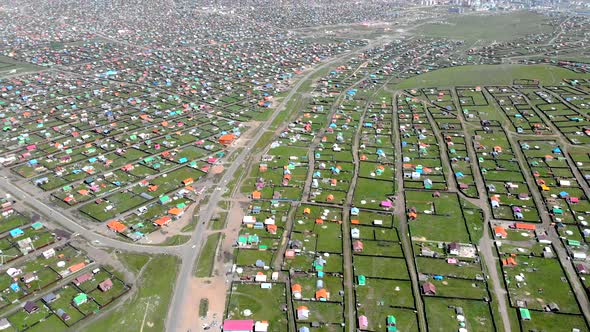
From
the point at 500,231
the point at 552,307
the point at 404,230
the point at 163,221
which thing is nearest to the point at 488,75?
the point at 500,231

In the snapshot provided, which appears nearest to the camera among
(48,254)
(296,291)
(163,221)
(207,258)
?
(296,291)

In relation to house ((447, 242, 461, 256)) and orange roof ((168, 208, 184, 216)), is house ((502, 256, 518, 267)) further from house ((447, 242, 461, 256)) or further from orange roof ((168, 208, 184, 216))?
orange roof ((168, 208, 184, 216))

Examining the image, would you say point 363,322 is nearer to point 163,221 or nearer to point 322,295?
point 322,295

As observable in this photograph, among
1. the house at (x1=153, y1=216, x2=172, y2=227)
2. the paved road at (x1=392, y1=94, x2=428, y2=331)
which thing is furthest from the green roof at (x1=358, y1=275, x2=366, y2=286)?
the house at (x1=153, y1=216, x2=172, y2=227)

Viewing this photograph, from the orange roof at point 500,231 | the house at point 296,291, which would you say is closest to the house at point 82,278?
the house at point 296,291

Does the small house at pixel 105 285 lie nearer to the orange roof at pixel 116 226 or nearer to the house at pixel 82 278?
the house at pixel 82 278

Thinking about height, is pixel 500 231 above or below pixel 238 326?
below

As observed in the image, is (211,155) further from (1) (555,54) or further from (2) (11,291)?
(1) (555,54)

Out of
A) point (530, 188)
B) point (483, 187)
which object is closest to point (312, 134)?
point (483, 187)
